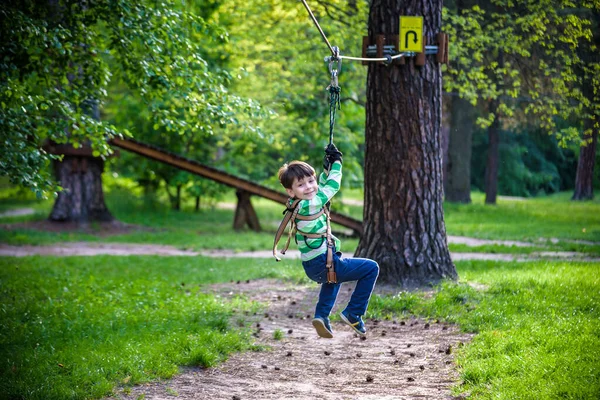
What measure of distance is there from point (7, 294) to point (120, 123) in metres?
14.7

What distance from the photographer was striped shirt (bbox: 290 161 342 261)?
5855 mm

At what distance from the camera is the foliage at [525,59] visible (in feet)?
37.2

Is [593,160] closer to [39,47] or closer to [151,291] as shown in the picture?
[151,291]

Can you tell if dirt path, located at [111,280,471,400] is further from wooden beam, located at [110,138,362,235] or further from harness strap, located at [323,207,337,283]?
wooden beam, located at [110,138,362,235]

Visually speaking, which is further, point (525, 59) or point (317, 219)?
point (525, 59)

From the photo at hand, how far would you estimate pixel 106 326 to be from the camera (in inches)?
295

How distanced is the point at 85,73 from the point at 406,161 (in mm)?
4203

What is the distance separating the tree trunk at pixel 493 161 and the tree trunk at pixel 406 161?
481 cm

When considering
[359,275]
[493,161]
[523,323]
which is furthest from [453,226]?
[359,275]

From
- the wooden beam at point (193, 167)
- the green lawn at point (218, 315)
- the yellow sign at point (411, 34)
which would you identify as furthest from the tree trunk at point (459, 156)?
the yellow sign at point (411, 34)

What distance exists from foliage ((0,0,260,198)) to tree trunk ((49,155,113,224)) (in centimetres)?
975

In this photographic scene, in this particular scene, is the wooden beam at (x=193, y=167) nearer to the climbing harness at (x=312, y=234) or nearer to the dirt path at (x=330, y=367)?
the dirt path at (x=330, y=367)

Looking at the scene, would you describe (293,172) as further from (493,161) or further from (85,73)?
(493,161)

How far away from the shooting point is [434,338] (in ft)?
24.3
